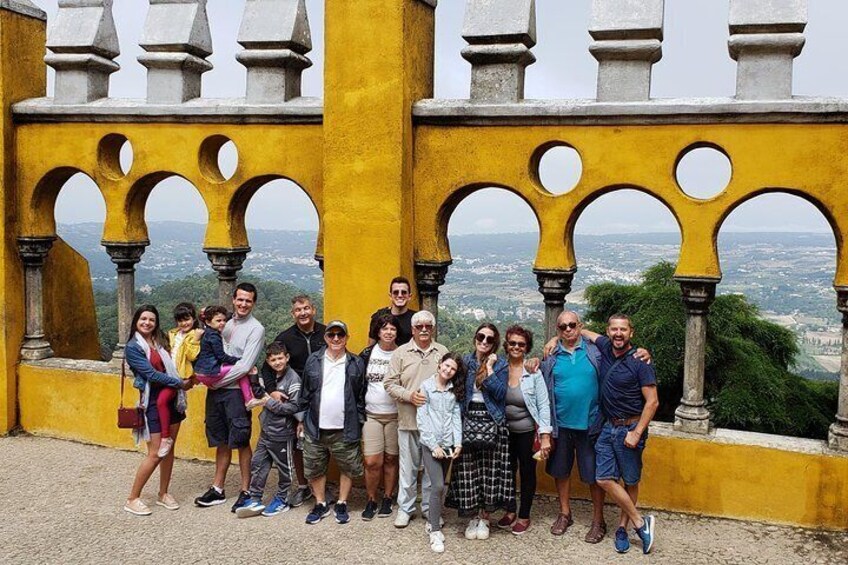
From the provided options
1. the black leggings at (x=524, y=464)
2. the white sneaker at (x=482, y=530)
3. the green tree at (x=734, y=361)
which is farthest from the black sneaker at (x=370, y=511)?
the green tree at (x=734, y=361)

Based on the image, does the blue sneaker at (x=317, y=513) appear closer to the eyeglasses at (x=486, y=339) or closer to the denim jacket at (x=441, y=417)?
the denim jacket at (x=441, y=417)

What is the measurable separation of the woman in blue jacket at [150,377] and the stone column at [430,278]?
80.7 inches

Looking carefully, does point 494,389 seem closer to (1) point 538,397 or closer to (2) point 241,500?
(1) point 538,397

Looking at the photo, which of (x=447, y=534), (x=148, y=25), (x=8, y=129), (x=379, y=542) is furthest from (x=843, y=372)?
(x=8, y=129)

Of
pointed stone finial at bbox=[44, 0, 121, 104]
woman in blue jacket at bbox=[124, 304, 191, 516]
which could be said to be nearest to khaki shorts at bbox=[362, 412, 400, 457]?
woman in blue jacket at bbox=[124, 304, 191, 516]

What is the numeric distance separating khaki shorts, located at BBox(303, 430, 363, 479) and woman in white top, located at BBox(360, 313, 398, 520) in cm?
9

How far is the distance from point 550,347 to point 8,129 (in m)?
5.79

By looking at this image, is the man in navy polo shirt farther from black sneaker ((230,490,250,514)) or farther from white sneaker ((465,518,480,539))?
black sneaker ((230,490,250,514))

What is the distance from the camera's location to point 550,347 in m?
5.44

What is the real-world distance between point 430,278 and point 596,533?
241 cm

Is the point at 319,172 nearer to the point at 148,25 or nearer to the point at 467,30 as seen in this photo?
the point at 467,30

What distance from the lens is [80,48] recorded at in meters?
7.47

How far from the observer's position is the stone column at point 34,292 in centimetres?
766

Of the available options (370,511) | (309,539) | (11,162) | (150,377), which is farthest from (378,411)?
(11,162)
